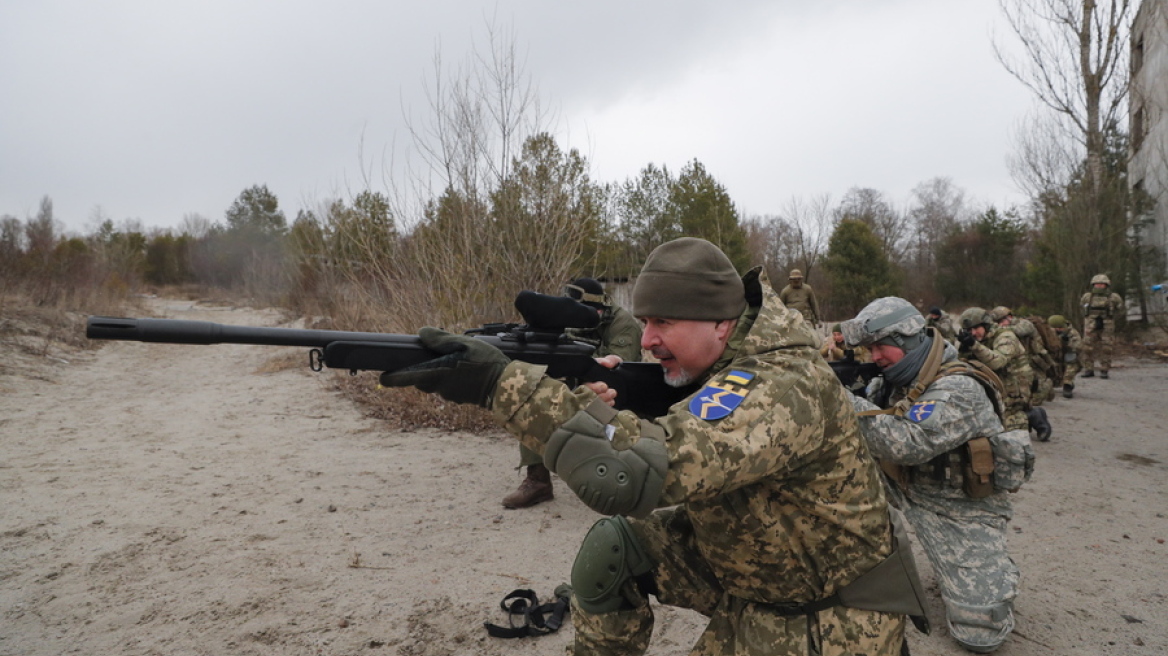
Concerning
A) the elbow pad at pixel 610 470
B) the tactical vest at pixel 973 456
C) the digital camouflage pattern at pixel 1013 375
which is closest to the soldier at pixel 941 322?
the digital camouflage pattern at pixel 1013 375

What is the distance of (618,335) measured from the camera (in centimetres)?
509

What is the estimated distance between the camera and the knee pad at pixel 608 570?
91.6 inches

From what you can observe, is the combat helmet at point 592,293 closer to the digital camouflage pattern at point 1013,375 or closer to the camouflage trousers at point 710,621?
the camouflage trousers at point 710,621

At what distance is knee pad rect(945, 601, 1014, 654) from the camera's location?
10.3 ft

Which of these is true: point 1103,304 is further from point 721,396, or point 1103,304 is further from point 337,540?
point 721,396

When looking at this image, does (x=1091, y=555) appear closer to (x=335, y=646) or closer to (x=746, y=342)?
(x=746, y=342)

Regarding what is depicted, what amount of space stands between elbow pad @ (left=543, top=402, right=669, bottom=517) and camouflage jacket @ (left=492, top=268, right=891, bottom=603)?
33 millimetres

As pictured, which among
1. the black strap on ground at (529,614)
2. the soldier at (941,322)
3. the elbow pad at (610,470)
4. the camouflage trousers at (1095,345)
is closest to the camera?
the elbow pad at (610,470)

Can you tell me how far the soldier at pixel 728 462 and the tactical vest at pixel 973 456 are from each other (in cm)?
157

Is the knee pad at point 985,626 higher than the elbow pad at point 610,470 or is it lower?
lower

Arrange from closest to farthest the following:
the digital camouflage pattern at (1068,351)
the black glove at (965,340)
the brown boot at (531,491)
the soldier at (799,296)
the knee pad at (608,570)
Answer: the knee pad at (608,570), the brown boot at (531,491), the black glove at (965,340), the digital camouflage pattern at (1068,351), the soldier at (799,296)

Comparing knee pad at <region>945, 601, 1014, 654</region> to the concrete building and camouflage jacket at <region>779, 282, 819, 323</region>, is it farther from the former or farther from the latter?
the concrete building

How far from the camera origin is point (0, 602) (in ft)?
11.6

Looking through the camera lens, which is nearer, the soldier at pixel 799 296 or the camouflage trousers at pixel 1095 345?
the camouflage trousers at pixel 1095 345
